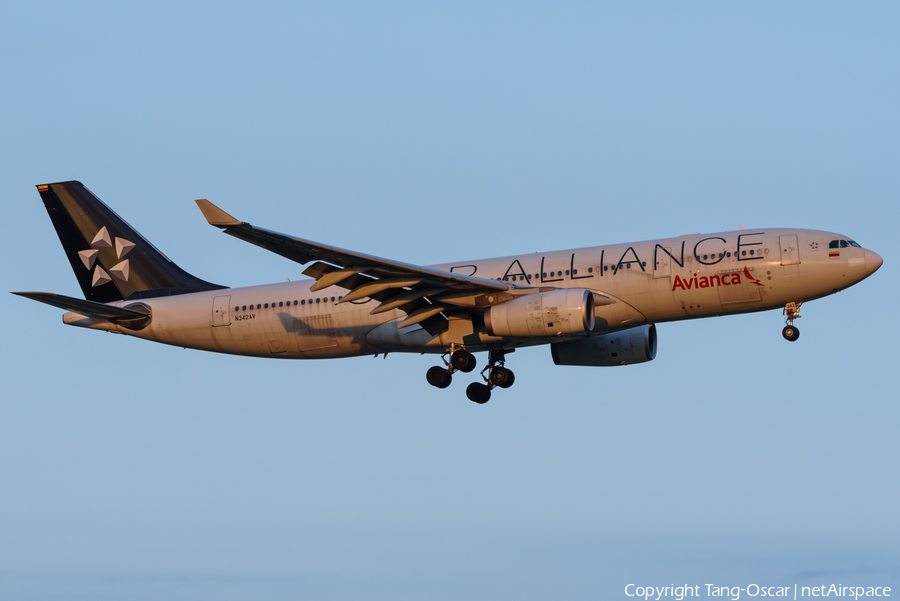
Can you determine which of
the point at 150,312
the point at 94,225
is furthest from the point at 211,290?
the point at 94,225

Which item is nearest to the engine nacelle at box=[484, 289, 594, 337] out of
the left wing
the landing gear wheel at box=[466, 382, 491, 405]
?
the left wing

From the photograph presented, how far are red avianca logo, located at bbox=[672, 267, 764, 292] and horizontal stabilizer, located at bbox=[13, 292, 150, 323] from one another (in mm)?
19448

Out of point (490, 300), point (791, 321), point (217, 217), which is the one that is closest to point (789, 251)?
point (791, 321)

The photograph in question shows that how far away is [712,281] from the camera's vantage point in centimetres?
3531

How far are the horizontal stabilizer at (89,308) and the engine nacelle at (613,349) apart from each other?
15.7 m

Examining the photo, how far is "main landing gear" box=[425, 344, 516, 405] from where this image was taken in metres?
37.6

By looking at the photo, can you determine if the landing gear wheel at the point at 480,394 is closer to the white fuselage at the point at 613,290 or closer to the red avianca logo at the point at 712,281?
the white fuselage at the point at 613,290

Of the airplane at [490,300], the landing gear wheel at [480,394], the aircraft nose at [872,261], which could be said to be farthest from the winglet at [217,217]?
the aircraft nose at [872,261]

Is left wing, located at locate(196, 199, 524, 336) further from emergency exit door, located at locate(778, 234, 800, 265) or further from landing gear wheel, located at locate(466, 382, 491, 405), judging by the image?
emergency exit door, located at locate(778, 234, 800, 265)

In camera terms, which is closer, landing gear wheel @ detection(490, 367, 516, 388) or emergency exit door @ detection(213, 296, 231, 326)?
landing gear wheel @ detection(490, 367, 516, 388)

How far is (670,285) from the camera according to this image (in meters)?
35.5

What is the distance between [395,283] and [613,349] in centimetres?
928

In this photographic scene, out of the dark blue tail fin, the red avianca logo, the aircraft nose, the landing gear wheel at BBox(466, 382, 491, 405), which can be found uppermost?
the dark blue tail fin

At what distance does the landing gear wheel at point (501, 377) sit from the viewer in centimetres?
3991
